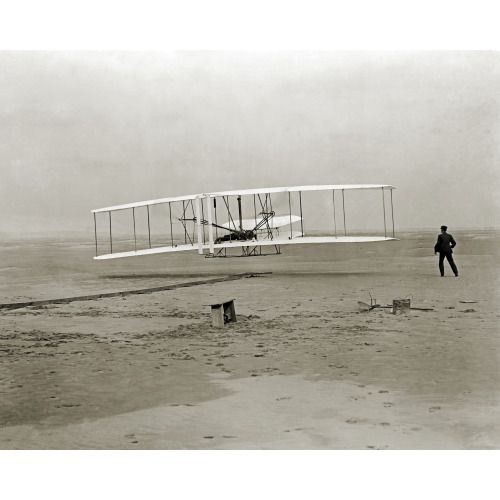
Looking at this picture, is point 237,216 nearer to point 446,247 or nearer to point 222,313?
point 222,313

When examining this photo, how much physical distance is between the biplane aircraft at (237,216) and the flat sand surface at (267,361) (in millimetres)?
404

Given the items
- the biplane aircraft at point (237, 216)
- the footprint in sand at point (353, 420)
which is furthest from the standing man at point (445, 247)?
the footprint in sand at point (353, 420)

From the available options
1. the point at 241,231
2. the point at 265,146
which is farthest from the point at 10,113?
the point at 241,231

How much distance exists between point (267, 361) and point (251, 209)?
265 cm

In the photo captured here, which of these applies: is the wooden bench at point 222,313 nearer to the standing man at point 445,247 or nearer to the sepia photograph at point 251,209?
the sepia photograph at point 251,209

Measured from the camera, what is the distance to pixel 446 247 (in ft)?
23.0

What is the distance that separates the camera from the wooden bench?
267 inches

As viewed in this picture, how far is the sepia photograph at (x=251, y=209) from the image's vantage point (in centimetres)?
491

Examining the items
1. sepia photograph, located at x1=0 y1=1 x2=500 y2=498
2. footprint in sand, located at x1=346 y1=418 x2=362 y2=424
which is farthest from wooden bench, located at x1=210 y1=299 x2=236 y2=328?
footprint in sand, located at x1=346 y1=418 x2=362 y2=424

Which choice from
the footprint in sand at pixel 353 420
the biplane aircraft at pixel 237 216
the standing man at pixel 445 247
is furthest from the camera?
the biplane aircraft at pixel 237 216

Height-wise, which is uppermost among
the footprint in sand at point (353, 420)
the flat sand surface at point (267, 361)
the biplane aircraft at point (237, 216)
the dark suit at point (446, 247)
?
the biplane aircraft at point (237, 216)

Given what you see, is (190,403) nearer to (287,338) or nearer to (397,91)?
(287,338)

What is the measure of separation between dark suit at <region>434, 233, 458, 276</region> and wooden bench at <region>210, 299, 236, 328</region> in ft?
8.28

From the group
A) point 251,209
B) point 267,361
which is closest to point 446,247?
point 251,209
